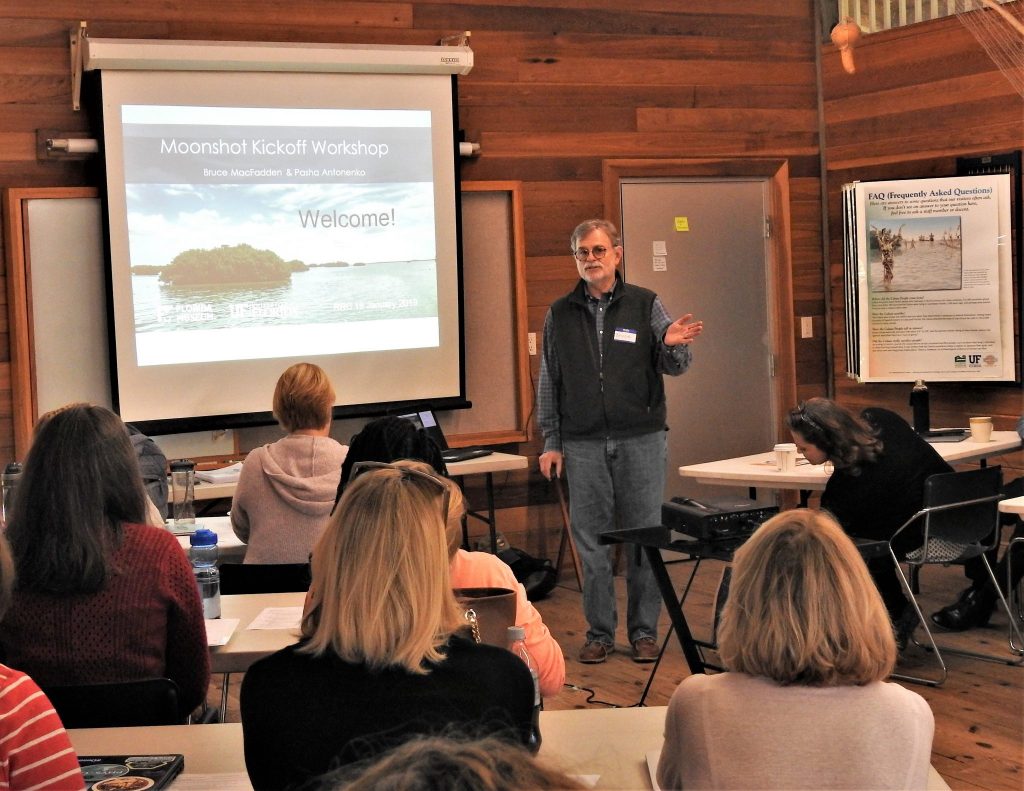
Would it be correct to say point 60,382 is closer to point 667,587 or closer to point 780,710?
point 667,587

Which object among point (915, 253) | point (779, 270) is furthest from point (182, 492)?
point (915, 253)

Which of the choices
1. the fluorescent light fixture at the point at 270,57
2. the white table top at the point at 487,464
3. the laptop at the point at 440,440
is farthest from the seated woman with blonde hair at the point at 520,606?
the fluorescent light fixture at the point at 270,57

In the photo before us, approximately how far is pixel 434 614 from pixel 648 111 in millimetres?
5594

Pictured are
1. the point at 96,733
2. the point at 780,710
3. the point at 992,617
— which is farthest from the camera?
the point at 992,617

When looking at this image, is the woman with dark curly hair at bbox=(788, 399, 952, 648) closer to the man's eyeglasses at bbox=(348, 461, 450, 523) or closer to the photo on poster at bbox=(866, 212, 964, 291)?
the photo on poster at bbox=(866, 212, 964, 291)

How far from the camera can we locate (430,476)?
1.90m

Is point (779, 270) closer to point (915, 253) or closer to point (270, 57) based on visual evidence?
point (915, 253)

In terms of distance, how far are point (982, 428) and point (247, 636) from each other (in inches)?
156

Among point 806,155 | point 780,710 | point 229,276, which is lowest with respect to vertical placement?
point 780,710

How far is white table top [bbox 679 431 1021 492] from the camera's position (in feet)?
16.3

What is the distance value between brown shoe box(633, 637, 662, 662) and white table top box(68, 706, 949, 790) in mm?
2679

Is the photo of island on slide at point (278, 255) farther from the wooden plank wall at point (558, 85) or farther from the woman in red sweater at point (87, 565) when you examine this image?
the woman in red sweater at point (87, 565)

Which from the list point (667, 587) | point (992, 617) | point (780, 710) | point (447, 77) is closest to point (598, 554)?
point (667, 587)

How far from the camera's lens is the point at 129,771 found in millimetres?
1937
